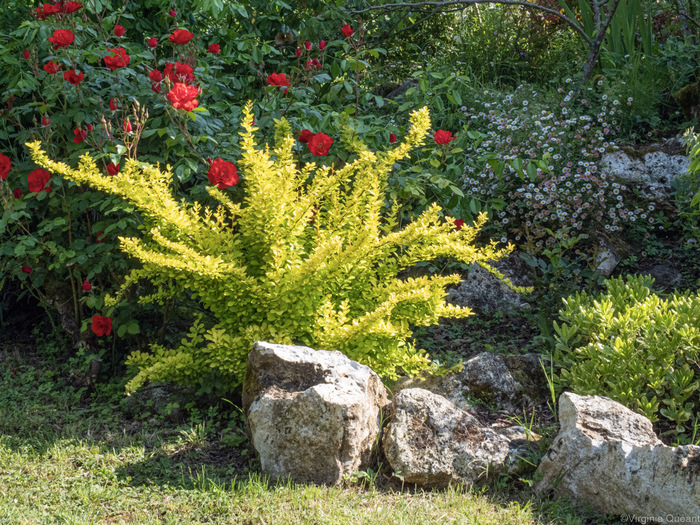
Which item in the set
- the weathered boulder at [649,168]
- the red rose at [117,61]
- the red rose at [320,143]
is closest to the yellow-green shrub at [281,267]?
the red rose at [320,143]

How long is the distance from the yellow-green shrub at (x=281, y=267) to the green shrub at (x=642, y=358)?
65cm

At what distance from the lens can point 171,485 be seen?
2717 mm

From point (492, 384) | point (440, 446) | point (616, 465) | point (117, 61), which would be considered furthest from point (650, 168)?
point (117, 61)

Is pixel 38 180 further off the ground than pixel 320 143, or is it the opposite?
pixel 320 143

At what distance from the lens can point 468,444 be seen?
2.80 metres

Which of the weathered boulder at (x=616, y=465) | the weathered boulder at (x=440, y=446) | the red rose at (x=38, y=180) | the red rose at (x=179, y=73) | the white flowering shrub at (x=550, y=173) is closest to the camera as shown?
the weathered boulder at (x=616, y=465)

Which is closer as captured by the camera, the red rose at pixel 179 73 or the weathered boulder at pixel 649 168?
the red rose at pixel 179 73

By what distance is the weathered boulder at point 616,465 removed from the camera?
2393 millimetres

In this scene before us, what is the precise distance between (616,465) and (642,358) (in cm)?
74

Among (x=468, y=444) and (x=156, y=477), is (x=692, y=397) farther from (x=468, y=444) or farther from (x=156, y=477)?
(x=156, y=477)

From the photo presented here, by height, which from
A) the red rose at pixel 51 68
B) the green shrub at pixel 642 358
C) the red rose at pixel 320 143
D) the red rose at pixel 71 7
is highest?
the red rose at pixel 71 7

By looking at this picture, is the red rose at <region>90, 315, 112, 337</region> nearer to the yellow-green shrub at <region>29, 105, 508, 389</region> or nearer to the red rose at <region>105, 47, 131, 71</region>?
the yellow-green shrub at <region>29, 105, 508, 389</region>

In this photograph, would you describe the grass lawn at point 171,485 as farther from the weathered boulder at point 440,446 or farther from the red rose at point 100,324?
the red rose at point 100,324

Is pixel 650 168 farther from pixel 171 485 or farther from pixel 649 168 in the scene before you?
pixel 171 485
